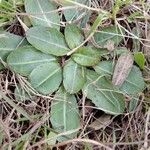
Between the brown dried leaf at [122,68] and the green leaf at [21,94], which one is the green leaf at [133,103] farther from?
the green leaf at [21,94]

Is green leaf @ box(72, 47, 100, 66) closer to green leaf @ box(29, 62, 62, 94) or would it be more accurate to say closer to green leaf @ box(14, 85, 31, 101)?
green leaf @ box(29, 62, 62, 94)

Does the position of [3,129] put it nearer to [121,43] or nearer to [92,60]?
[92,60]

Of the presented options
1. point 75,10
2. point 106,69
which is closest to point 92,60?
point 106,69

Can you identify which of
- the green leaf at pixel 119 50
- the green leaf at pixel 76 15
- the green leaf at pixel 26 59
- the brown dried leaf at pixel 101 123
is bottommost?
the brown dried leaf at pixel 101 123

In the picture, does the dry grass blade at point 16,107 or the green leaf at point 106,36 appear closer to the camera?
the dry grass blade at point 16,107

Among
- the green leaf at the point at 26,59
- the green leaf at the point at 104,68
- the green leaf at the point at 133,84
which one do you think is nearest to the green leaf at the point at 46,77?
the green leaf at the point at 26,59

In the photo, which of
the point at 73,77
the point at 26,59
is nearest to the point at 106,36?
the point at 73,77
